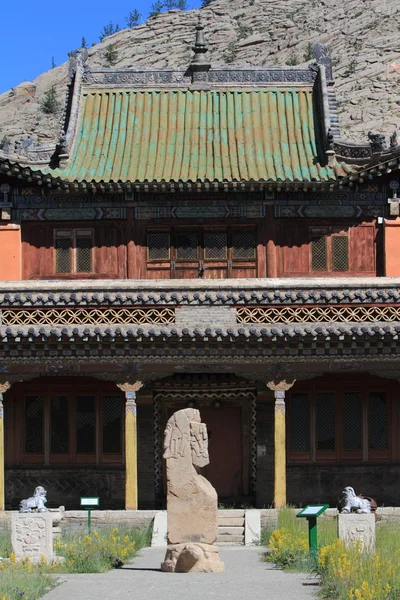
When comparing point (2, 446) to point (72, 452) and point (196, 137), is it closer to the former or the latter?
point (72, 452)

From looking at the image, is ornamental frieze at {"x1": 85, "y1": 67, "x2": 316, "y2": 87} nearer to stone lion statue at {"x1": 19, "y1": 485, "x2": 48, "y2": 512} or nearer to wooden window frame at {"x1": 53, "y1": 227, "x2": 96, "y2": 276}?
wooden window frame at {"x1": 53, "y1": 227, "x2": 96, "y2": 276}

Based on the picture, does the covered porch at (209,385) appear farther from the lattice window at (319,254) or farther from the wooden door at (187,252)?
the wooden door at (187,252)

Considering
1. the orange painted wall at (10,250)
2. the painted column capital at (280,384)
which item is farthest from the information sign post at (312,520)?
the orange painted wall at (10,250)

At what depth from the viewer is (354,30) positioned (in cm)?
8081

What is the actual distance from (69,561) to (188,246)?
15186 mm

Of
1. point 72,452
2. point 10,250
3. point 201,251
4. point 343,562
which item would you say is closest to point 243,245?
point 201,251

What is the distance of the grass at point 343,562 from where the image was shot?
16.6m

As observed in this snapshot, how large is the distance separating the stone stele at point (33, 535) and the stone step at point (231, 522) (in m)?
6.56

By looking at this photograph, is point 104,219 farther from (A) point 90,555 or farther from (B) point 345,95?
(B) point 345,95

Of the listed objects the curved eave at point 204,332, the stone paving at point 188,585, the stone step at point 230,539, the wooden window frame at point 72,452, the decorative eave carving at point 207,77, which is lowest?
the stone step at point 230,539

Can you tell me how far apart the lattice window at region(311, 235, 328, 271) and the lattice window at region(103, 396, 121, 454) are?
21.0ft

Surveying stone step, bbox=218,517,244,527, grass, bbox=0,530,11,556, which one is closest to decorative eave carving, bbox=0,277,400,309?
stone step, bbox=218,517,244,527

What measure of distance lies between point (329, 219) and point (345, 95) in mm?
36485

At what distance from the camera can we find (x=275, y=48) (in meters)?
82.7
